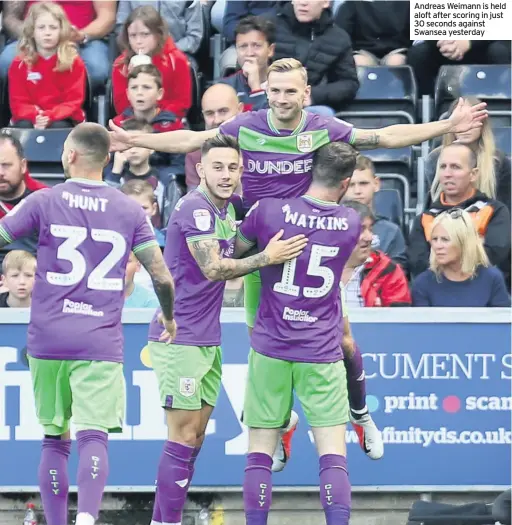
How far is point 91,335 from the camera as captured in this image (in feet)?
26.2

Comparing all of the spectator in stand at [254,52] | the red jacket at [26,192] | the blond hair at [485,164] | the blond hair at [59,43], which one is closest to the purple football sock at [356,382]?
the blond hair at [485,164]

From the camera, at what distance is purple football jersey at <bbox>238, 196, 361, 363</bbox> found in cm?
807

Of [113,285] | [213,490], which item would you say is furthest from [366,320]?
[113,285]

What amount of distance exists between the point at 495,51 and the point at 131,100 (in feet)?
10.4

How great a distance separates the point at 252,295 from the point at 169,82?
3848 mm

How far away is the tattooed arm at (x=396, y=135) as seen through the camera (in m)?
8.48

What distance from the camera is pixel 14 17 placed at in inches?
501

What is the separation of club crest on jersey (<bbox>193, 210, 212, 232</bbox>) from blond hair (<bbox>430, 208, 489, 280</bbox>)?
239 cm

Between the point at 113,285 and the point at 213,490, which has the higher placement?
the point at 113,285

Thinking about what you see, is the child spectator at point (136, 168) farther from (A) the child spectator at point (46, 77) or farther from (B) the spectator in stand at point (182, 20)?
(B) the spectator in stand at point (182, 20)

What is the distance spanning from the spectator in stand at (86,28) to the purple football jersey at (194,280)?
4.34m

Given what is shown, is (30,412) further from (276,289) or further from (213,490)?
(276,289)

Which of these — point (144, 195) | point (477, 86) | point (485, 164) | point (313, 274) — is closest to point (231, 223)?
point (313, 274)

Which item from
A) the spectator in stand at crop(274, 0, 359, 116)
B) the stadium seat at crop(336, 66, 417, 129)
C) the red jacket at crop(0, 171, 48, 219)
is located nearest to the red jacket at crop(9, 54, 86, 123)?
the red jacket at crop(0, 171, 48, 219)
